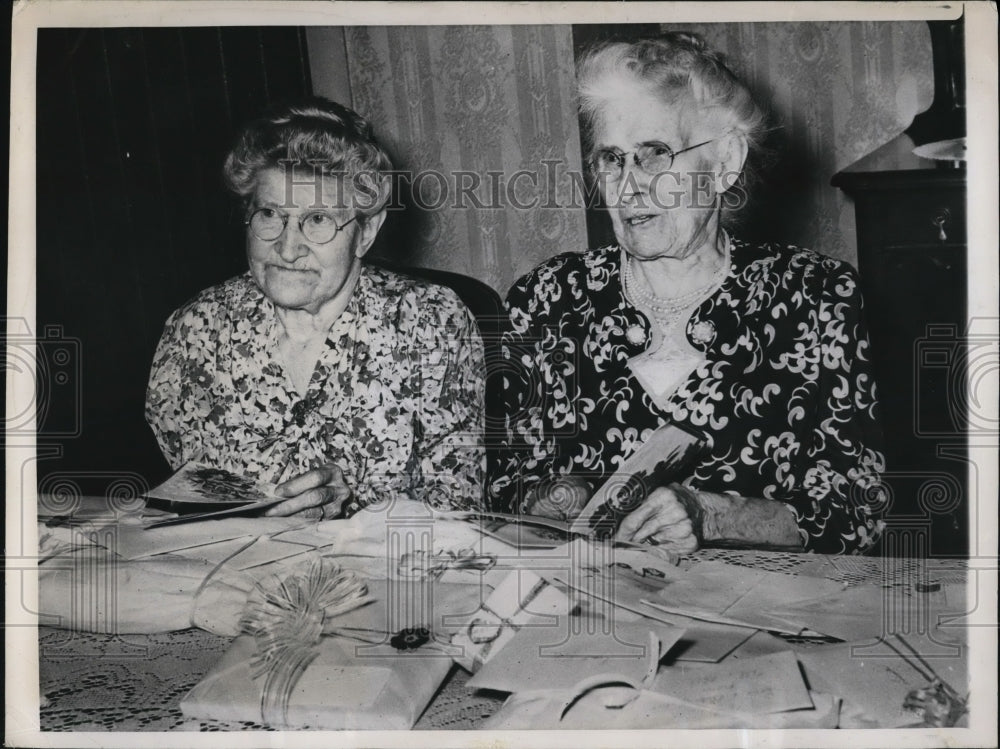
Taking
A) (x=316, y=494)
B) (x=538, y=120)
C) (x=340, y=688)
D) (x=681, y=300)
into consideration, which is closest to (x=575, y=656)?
(x=340, y=688)

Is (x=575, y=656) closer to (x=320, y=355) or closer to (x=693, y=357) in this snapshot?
(x=693, y=357)

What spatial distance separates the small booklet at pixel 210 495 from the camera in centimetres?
211

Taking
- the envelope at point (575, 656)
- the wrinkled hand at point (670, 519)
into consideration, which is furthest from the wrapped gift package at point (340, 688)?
the wrinkled hand at point (670, 519)

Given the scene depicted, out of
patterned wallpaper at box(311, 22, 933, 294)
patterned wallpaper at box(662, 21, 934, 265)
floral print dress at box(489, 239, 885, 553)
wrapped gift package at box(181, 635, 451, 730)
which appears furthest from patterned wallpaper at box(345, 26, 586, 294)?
wrapped gift package at box(181, 635, 451, 730)

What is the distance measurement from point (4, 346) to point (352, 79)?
2.93 feet

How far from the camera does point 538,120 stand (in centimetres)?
212

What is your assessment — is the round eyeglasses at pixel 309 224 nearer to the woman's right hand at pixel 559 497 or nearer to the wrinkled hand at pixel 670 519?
the woman's right hand at pixel 559 497

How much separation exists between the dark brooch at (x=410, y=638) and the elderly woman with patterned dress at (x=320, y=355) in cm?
25

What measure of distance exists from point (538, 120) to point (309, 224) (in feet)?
1.68

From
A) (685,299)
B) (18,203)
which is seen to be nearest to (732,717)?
(685,299)

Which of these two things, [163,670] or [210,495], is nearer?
[163,670]

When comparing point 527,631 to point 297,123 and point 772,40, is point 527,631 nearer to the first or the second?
point 297,123
